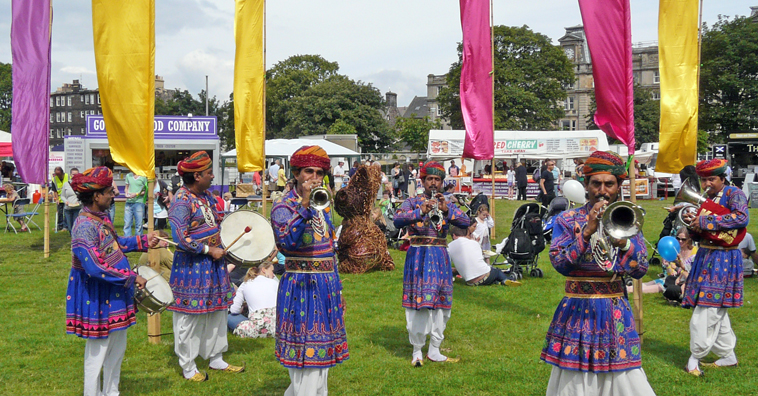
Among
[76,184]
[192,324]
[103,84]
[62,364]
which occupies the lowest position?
[62,364]

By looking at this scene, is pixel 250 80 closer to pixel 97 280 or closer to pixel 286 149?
pixel 97 280

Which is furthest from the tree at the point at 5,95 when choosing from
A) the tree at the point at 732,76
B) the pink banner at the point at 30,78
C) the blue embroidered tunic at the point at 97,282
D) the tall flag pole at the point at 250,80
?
the blue embroidered tunic at the point at 97,282

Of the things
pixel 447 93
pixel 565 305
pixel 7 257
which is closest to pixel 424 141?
pixel 447 93

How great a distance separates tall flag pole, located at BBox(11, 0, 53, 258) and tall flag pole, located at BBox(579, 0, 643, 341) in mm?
10156

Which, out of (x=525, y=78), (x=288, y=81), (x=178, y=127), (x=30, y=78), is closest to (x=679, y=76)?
(x=30, y=78)

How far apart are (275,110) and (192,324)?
62925 mm

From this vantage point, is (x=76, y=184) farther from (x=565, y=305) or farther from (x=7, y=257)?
(x=7, y=257)

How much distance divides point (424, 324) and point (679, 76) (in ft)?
12.6

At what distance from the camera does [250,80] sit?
37.1 ft

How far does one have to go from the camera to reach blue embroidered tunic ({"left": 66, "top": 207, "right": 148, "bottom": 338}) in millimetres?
4996

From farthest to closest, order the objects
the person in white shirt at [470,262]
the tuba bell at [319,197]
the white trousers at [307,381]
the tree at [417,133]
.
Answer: the tree at [417,133] → the person in white shirt at [470,262] → the white trousers at [307,381] → the tuba bell at [319,197]

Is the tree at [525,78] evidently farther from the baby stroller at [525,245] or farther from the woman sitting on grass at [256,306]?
the woman sitting on grass at [256,306]

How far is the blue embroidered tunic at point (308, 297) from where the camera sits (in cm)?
468

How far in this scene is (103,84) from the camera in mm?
6988
